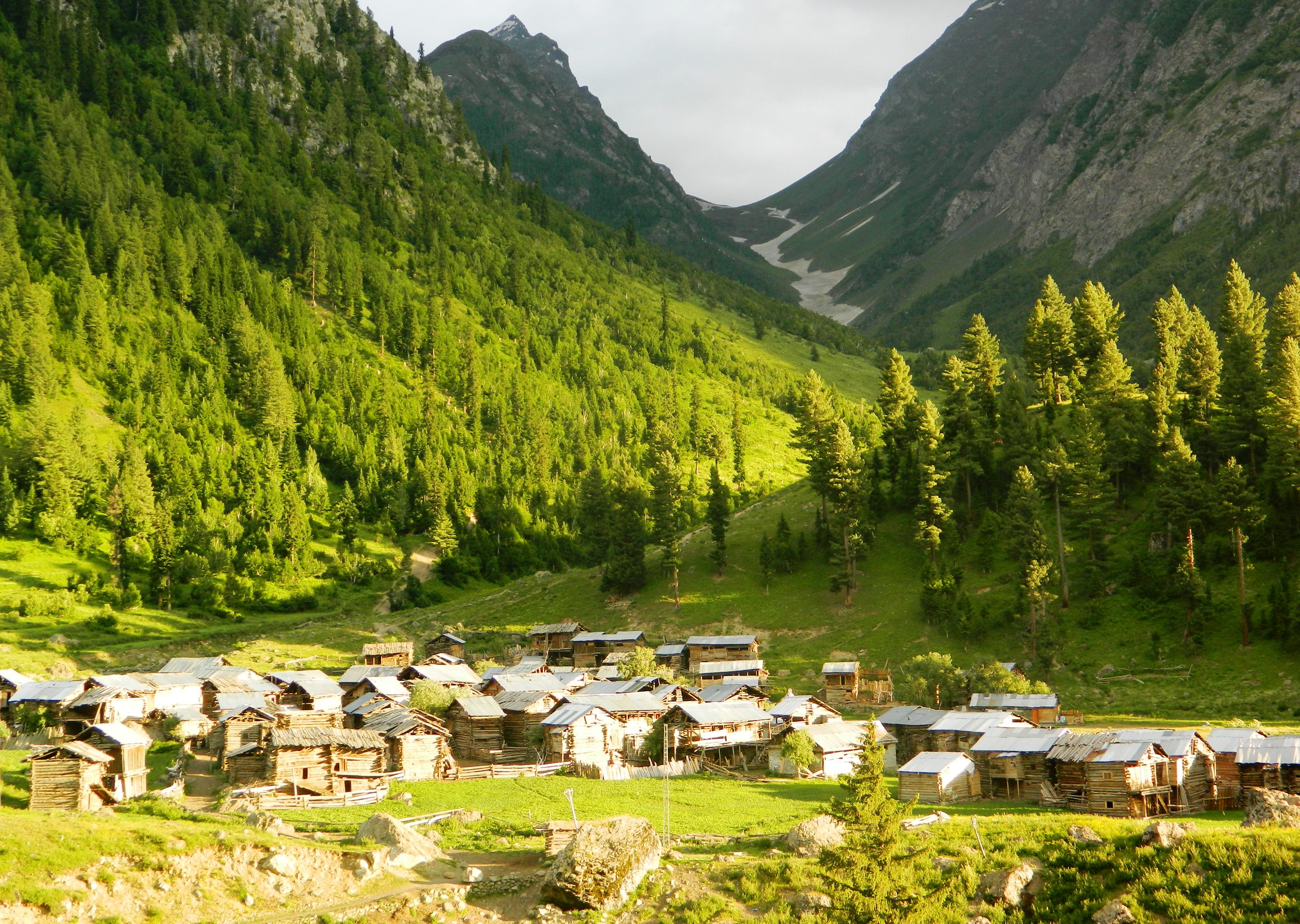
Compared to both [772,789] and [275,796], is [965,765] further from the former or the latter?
[275,796]

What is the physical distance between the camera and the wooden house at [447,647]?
4055 inches

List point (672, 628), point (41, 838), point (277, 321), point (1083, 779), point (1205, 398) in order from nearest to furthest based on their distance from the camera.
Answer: point (41, 838) → point (1083, 779) → point (1205, 398) → point (672, 628) → point (277, 321)

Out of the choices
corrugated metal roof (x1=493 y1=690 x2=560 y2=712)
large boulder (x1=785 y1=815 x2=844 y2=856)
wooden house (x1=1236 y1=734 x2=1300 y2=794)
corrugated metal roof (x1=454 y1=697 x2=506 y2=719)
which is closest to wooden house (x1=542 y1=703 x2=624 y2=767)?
corrugated metal roof (x1=493 y1=690 x2=560 y2=712)

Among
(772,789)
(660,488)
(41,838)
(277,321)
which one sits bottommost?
(772,789)

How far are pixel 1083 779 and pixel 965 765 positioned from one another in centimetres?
632

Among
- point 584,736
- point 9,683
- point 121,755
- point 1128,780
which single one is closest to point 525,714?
point 584,736

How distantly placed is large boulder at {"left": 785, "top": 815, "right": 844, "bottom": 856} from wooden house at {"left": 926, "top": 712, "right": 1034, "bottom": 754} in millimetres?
21352

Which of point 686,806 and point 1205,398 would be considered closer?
point 686,806

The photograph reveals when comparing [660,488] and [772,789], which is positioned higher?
[660,488]

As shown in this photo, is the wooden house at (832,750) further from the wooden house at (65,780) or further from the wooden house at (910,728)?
the wooden house at (65,780)

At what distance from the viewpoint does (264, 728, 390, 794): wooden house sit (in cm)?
5766

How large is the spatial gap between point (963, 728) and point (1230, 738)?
49.1ft

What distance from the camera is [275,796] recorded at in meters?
55.8

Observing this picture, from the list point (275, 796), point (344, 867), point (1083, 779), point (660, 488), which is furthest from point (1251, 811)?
point (660, 488)
